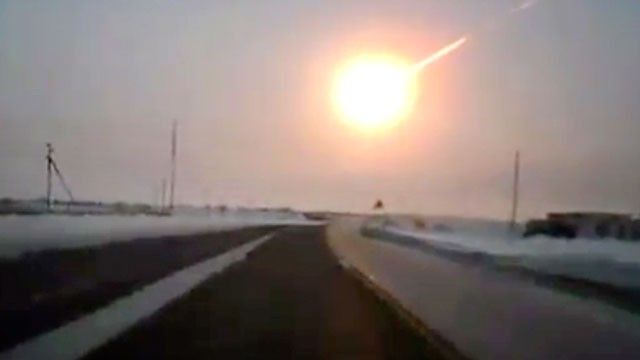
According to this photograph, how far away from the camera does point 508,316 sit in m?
20.5

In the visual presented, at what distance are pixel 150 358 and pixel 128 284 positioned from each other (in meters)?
16.9

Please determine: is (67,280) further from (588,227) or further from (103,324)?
(588,227)

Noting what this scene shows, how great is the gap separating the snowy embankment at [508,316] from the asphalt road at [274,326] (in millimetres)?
819

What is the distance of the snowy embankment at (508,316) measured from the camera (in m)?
15.8

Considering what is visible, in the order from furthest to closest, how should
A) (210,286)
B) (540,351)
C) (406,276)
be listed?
(406,276) → (210,286) → (540,351)

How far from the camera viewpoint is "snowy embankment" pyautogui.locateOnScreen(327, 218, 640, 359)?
15750mm

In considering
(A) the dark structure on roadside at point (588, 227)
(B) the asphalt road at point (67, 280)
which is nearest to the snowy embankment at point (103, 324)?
(B) the asphalt road at point (67, 280)

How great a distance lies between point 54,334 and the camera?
680 inches

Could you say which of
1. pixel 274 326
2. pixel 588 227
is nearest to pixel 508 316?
pixel 274 326

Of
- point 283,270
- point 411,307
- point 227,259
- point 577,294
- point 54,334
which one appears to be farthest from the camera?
point 227,259

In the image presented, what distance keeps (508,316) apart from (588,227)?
268 ft

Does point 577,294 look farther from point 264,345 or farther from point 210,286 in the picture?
point 264,345

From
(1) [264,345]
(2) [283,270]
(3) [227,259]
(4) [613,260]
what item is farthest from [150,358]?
(4) [613,260]

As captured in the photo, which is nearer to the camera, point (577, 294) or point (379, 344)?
point (379, 344)
